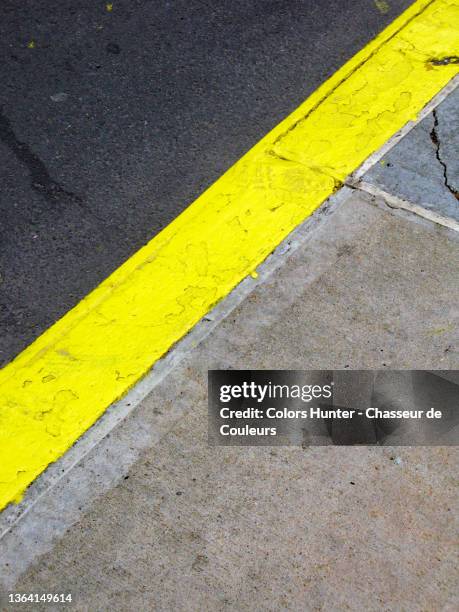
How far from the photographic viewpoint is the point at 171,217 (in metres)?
3.77

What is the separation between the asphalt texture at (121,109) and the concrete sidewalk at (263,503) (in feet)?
2.39

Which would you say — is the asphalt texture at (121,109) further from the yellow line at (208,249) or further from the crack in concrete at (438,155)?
the crack in concrete at (438,155)

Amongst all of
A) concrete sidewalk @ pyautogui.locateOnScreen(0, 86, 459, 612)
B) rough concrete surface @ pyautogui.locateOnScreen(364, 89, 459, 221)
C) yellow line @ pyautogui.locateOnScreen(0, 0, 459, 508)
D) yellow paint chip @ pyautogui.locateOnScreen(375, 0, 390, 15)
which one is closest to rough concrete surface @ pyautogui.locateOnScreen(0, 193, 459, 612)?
concrete sidewalk @ pyautogui.locateOnScreen(0, 86, 459, 612)

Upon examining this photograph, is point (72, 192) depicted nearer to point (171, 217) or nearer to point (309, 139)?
point (171, 217)

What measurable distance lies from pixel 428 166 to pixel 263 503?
182 centimetres

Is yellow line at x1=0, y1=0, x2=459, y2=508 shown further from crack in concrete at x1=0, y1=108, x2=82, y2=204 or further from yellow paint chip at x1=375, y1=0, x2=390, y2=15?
crack in concrete at x1=0, y1=108, x2=82, y2=204

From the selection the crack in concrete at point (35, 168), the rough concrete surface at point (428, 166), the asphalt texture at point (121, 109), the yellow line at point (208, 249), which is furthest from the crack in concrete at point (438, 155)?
the crack in concrete at point (35, 168)

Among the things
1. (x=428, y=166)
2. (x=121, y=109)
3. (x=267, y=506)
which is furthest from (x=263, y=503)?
(x=121, y=109)

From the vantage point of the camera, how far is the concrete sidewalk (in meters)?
2.66

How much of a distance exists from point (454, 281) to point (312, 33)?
1903 millimetres

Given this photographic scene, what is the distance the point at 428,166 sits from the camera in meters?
3.82

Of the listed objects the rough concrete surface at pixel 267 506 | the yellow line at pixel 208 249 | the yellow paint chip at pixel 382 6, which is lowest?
the rough concrete surface at pixel 267 506

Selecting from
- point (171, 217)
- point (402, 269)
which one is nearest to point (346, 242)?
point (402, 269)

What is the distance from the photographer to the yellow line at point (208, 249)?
3129mm
